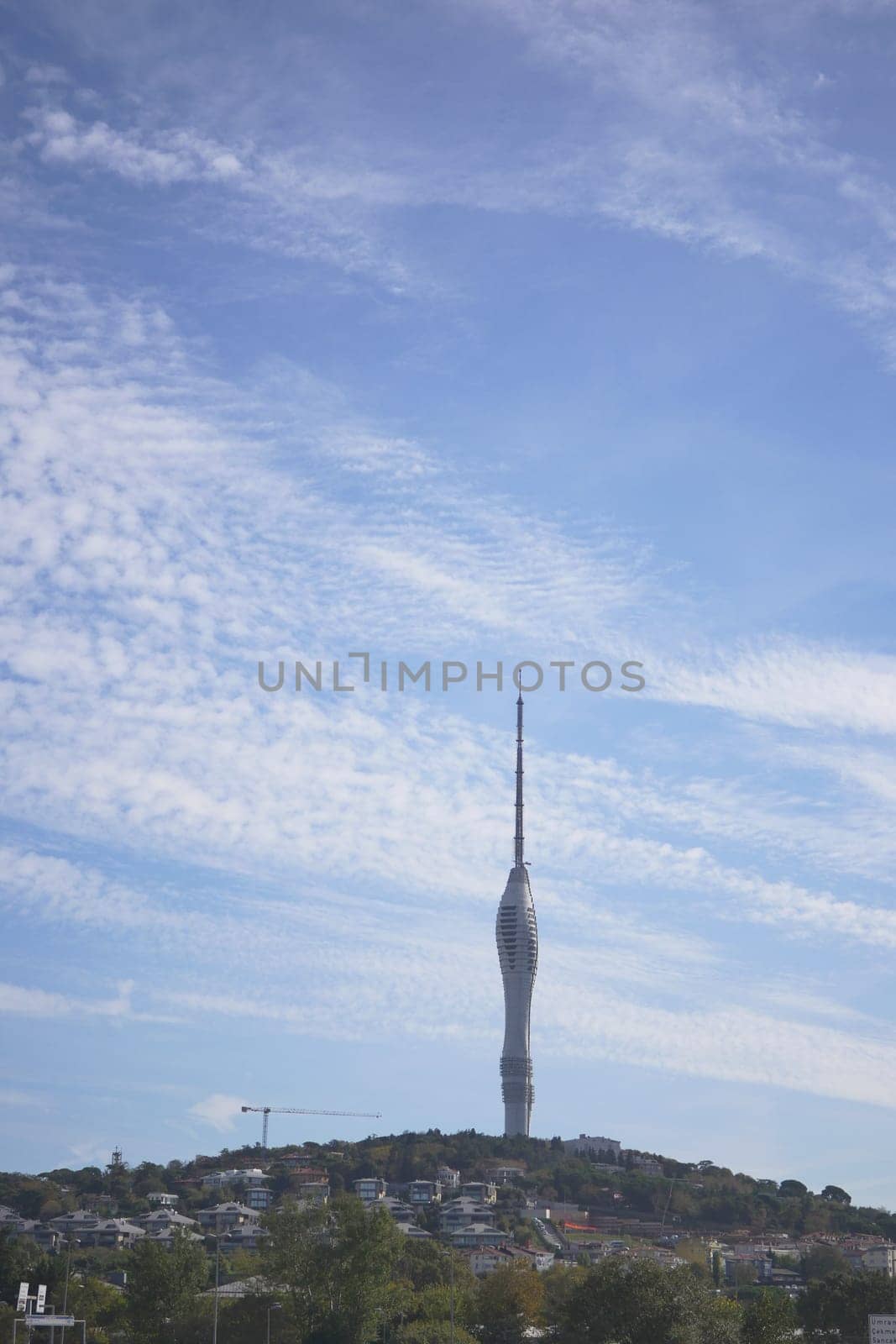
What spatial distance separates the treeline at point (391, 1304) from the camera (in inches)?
2367

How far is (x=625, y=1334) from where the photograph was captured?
196 ft

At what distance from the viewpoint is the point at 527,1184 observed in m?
171

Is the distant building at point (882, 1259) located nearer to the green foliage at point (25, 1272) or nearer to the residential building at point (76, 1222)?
the green foliage at point (25, 1272)

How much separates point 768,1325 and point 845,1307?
33.4ft

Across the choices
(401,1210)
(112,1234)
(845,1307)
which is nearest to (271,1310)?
(845,1307)

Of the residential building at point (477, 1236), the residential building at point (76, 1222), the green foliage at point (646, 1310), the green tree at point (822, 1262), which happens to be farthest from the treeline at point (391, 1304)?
the residential building at point (76, 1222)

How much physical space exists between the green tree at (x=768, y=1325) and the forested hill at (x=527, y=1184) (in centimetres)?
8646

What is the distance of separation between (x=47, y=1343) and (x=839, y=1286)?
119 feet

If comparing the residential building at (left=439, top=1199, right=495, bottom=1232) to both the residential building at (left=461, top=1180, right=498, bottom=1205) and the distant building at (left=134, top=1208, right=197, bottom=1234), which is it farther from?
the distant building at (left=134, top=1208, right=197, bottom=1234)

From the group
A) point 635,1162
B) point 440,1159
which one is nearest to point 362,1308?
point 440,1159

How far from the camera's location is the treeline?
60125 millimetres

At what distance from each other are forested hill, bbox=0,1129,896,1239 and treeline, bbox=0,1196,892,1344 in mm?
80346

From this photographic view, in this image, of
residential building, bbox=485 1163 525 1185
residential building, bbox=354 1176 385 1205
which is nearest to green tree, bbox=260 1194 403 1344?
residential building, bbox=354 1176 385 1205

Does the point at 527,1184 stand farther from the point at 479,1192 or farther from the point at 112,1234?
the point at 112,1234
